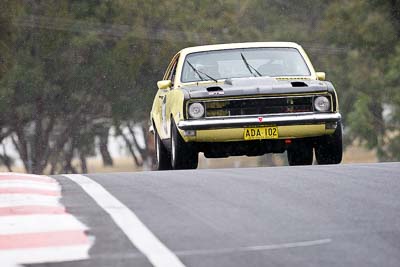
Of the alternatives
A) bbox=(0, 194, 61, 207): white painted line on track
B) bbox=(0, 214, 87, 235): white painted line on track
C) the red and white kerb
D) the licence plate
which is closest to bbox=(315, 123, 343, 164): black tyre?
the licence plate

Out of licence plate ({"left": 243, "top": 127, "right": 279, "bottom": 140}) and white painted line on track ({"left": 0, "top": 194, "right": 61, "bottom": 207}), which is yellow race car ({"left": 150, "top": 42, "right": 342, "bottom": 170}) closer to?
licence plate ({"left": 243, "top": 127, "right": 279, "bottom": 140})

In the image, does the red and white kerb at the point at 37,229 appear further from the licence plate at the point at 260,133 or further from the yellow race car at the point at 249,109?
the licence plate at the point at 260,133

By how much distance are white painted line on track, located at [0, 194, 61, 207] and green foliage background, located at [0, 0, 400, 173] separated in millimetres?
33998

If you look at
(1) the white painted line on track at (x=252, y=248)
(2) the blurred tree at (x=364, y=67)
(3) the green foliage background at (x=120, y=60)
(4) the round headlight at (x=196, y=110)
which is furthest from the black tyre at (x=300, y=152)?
(2) the blurred tree at (x=364, y=67)

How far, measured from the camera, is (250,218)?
7750 millimetres

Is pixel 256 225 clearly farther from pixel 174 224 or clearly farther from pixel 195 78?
pixel 195 78

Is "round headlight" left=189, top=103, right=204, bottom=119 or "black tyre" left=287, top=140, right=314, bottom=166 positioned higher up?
"round headlight" left=189, top=103, right=204, bottom=119

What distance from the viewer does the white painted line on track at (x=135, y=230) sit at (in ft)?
20.4

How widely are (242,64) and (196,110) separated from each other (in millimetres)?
1310

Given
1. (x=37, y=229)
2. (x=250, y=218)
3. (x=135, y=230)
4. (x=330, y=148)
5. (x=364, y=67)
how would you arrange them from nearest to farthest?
1. (x=135, y=230)
2. (x=37, y=229)
3. (x=250, y=218)
4. (x=330, y=148)
5. (x=364, y=67)

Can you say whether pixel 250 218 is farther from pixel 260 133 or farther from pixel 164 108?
pixel 164 108

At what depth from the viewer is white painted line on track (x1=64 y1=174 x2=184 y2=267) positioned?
6209mm

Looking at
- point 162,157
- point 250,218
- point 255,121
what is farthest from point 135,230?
point 162,157

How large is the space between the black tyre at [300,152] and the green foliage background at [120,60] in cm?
2798
